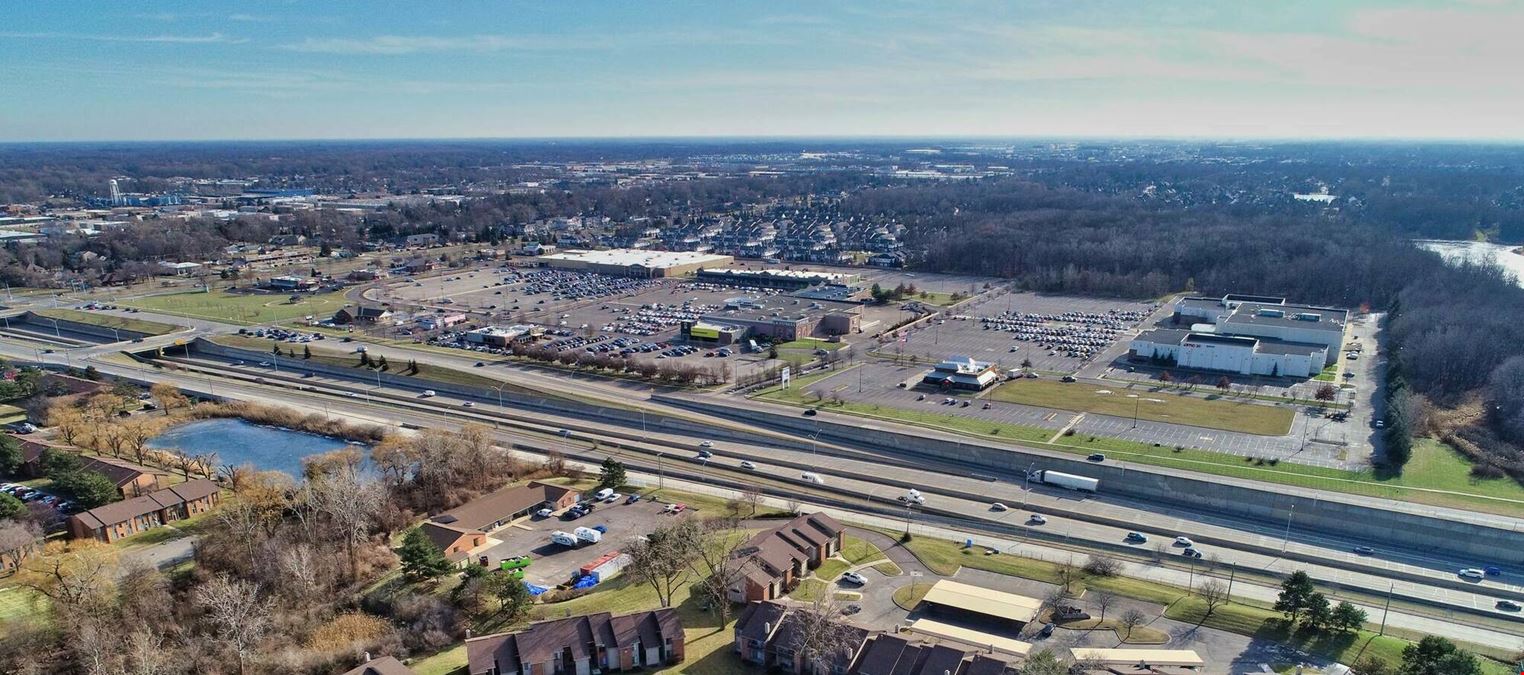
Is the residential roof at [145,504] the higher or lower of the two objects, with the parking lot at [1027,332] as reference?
lower

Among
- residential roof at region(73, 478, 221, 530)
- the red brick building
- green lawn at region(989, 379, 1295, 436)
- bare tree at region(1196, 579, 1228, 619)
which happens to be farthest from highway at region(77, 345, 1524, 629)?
the red brick building

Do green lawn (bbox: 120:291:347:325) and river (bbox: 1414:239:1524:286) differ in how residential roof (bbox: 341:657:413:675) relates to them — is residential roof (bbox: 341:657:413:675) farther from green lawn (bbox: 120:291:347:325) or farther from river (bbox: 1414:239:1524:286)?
river (bbox: 1414:239:1524:286)

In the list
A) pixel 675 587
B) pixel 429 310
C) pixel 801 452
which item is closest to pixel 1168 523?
pixel 801 452

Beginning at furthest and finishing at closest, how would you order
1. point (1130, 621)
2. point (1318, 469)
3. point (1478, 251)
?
point (1478, 251) → point (1318, 469) → point (1130, 621)

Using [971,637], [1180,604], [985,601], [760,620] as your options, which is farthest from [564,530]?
[1180,604]

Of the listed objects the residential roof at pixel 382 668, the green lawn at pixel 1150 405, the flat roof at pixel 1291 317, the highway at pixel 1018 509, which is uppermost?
the flat roof at pixel 1291 317

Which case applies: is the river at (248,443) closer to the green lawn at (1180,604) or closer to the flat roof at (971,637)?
the green lawn at (1180,604)

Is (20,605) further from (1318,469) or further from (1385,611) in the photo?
(1318,469)

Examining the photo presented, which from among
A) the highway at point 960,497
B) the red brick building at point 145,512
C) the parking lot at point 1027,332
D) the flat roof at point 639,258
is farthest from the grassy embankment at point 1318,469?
the flat roof at point 639,258
